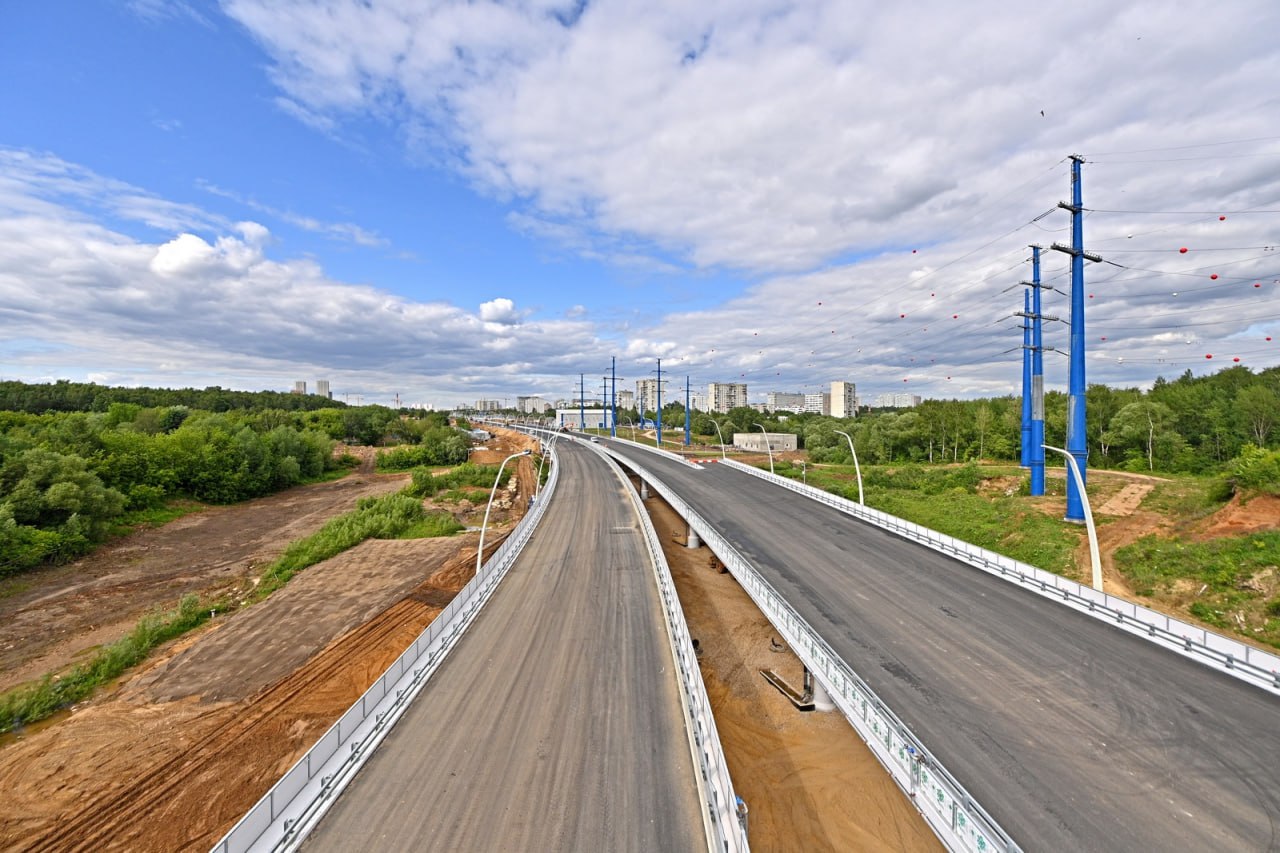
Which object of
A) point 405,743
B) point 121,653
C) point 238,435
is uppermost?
point 238,435

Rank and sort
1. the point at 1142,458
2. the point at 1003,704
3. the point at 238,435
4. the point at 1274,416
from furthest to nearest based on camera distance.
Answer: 1. the point at 238,435
2. the point at 1142,458
3. the point at 1274,416
4. the point at 1003,704

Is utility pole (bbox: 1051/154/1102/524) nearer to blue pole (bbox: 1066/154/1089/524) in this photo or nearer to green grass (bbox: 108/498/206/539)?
blue pole (bbox: 1066/154/1089/524)

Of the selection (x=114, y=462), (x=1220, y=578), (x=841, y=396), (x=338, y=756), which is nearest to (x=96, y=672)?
(x=338, y=756)

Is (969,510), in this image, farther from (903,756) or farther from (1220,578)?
(903,756)

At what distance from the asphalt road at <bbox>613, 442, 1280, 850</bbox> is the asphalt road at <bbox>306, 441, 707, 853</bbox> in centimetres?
598

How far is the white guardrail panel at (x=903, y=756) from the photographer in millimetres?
8370

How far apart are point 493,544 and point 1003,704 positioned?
104 ft

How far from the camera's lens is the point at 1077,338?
2470 cm

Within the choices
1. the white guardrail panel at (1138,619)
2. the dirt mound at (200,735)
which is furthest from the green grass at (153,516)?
the white guardrail panel at (1138,619)

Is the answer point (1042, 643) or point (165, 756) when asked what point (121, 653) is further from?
point (1042, 643)

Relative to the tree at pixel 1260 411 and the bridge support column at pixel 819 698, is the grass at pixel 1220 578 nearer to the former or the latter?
the bridge support column at pixel 819 698

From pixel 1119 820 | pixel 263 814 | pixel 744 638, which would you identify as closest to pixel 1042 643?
pixel 1119 820

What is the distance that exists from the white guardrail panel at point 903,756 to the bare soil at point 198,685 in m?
15.2

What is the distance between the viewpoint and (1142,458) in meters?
51.9
